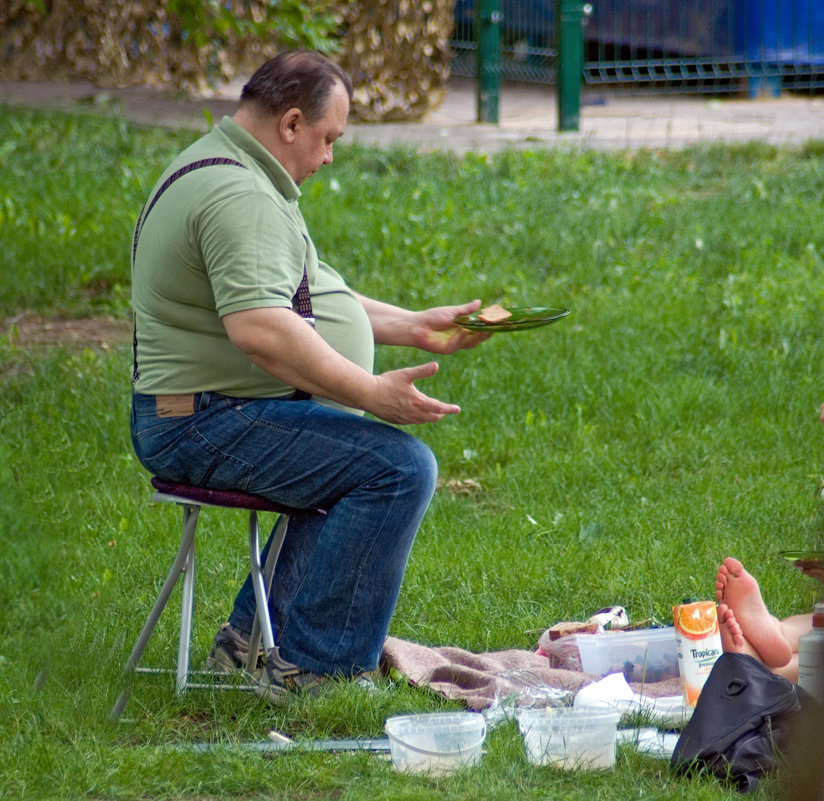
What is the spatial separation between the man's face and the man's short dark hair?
0.06 ft

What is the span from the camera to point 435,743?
3.08 metres

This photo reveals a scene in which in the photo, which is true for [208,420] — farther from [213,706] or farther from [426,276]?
[426,276]

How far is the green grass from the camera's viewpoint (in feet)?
11.0

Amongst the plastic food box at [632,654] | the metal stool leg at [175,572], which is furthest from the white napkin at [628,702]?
the metal stool leg at [175,572]

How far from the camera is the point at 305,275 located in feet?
11.4

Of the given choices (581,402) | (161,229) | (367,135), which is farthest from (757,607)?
(367,135)


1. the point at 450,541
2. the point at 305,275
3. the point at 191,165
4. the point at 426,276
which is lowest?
the point at 450,541

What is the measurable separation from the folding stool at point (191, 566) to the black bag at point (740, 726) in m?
1.12

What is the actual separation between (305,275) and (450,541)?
1.65m

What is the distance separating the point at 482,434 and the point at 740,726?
115 inches

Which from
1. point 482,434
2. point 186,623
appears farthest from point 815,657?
point 482,434

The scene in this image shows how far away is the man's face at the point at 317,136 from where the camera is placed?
3.44 metres

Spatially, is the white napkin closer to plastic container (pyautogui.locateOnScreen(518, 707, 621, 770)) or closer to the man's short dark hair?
plastic container (pyautogui.locateOnScreen(518, 707, 621, 770))

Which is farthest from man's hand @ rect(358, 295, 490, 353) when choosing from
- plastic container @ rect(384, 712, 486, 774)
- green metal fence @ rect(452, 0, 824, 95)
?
green metal fence @ rect(452, 0, 824, 95)
